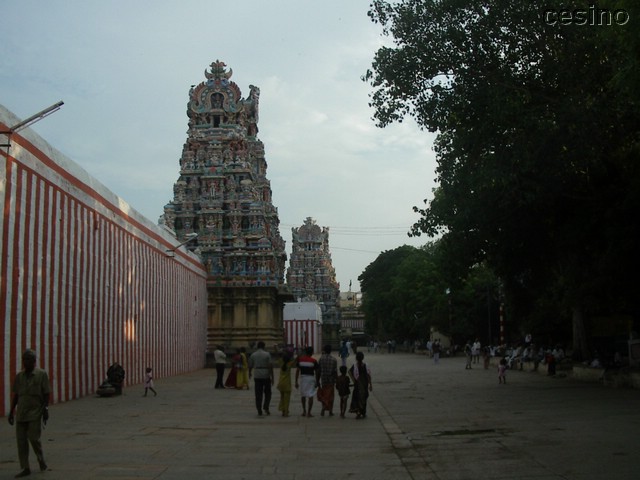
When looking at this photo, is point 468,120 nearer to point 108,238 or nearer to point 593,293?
point 593,293

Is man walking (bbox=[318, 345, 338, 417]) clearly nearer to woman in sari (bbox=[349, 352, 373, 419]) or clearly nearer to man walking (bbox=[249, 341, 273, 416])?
woman in sari (bbox=[349, 352, 373, 419])

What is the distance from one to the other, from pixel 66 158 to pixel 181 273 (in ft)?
61.0

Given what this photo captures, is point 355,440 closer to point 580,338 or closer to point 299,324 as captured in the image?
point 580,338

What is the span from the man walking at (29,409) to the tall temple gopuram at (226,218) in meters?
38.2

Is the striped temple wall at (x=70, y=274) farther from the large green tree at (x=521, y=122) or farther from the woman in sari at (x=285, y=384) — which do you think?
the large green tree at (x=521, y=122)

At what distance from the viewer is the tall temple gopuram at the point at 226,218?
48469 mm

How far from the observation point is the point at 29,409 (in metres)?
8.71

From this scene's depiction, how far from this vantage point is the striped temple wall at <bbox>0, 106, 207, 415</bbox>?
15773 mm

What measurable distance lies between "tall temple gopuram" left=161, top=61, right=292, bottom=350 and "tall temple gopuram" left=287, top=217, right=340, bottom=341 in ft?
151

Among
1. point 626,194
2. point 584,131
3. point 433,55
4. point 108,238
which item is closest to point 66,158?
point 108,238

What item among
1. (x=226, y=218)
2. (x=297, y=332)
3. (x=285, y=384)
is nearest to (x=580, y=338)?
(x=285, y=384)

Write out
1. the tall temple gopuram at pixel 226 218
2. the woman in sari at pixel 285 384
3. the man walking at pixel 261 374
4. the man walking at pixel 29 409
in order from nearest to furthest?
the man walking at pixel 29 409 → the woman in sari at pixel 285 384 → the man walking at pixel 261 374 → the tall temple gopuram at pixel 226 218

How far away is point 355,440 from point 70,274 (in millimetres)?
10608

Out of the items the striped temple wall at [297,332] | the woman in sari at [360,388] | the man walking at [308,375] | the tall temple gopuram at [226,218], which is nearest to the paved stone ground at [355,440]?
the woman in sari at [360,388]
